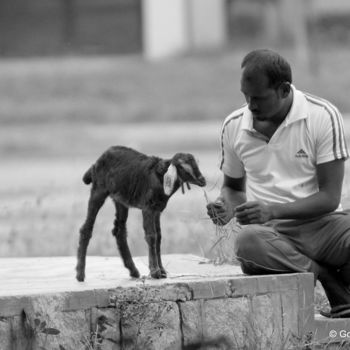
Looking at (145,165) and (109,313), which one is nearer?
(109,313)

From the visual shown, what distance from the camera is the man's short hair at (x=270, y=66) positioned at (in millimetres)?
5289

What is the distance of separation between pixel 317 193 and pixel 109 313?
1126mm

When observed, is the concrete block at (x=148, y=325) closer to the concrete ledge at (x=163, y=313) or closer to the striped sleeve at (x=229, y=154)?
the concrete ledge at (x=163, y=313)

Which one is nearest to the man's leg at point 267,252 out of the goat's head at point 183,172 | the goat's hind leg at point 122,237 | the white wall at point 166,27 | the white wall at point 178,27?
the goat's head at point 183,172

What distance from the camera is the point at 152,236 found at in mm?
5453

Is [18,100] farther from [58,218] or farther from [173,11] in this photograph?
[58,218]

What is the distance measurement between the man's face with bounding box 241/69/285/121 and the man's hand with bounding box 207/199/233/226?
1.50ft

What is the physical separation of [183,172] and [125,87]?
64.4 feet

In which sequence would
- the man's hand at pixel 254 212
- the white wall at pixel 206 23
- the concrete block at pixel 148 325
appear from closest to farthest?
the concrete block at pixel 148 325 → the man's hand at pixel 254 212 → the white wall at pixel 206 23

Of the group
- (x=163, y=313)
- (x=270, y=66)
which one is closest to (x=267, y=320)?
(x=163, y=313)

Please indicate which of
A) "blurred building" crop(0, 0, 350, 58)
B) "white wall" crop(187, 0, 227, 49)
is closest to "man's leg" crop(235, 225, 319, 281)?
"blurred building" crop(0, 0, 350, 58)

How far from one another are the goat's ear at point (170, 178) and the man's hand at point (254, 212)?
322 mm

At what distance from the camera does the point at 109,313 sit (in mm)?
5074

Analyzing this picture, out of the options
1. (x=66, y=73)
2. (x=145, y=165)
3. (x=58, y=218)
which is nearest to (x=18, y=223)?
(x=58, y=218)
